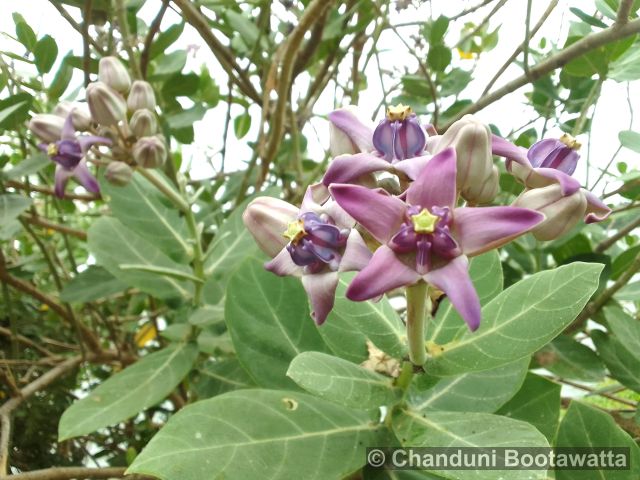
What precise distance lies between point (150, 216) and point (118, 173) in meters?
0.17

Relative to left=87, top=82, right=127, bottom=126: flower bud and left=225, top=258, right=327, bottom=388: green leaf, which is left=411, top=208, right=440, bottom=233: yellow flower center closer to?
left=225, top=258, right=327, bottom=388: green leaf

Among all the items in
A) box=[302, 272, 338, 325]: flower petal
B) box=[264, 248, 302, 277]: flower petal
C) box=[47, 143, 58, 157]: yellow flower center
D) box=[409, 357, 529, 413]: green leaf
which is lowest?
box=[409, 357, 529, 413]: green leaf

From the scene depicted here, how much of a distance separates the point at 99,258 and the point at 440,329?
57 centimetres

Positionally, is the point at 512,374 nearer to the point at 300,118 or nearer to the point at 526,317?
the point at 526,317

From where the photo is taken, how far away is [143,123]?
0.91 meters

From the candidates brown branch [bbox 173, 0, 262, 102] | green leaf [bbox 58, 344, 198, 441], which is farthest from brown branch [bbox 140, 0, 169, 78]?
green leaf [bbox 58, 344, 198, 441]

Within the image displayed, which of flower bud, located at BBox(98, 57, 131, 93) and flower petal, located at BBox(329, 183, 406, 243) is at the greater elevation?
flower bud, located at BBox(98, 57, 131, 93)

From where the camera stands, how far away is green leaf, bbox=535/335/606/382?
93 centimetres

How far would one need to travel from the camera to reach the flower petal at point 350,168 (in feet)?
1.82

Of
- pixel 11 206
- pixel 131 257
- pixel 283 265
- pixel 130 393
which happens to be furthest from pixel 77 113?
pixel 283 265

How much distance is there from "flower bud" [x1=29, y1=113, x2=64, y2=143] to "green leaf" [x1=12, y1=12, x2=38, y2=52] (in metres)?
0.13

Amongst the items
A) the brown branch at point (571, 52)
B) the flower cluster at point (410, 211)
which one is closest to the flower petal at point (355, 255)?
the flower cluster at point (410, 211)

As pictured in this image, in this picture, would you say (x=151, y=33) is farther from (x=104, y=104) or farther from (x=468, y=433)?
(x=468, y=433)

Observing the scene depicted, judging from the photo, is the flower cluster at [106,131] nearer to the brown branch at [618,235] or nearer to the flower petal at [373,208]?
the flower petal at [373,208]
